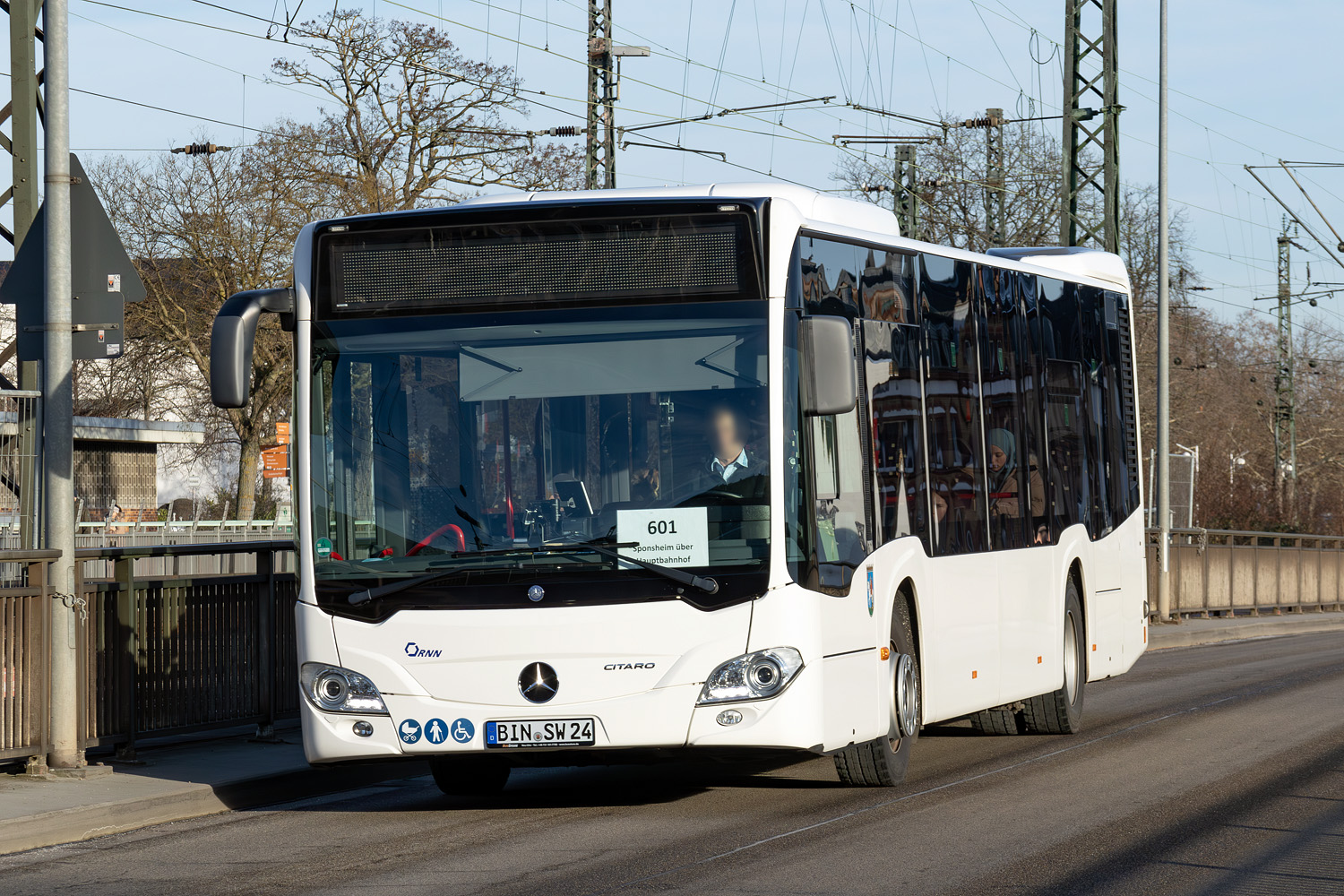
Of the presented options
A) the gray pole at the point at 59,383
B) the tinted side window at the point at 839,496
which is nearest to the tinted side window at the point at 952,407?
the tinted side window at the point at 839,496

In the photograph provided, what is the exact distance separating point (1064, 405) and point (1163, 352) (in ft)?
52.0

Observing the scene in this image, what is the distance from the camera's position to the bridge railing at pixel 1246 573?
31.3m

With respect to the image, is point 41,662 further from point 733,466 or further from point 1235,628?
point 1235,628

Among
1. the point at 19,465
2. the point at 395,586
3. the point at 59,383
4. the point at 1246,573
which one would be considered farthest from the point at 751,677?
the point at 1246,573

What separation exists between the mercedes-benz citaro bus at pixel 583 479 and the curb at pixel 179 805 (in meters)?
1.10

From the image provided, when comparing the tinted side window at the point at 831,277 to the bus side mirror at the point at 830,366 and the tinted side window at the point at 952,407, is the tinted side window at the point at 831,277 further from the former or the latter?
the tinted side window at the point at 952,407

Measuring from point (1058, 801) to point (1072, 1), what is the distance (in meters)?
20.4

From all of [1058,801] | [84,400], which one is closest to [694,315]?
[1058,801]

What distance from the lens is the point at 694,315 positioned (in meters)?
8.98

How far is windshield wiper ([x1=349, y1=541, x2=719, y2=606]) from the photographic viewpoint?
871 centimetres

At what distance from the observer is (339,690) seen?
29.7 feet

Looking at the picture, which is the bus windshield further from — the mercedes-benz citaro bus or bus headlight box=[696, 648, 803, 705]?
bus headlight box=[696, 648, 803, 705]

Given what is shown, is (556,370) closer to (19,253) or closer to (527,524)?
(527,524)

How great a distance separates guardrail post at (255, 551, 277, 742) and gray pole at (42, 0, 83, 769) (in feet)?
5.87
